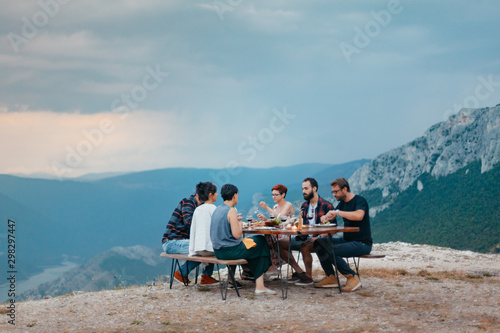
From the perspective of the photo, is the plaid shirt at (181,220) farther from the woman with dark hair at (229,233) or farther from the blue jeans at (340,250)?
the blue jeans at (340,250)

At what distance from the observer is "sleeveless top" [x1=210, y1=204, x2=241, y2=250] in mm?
6668

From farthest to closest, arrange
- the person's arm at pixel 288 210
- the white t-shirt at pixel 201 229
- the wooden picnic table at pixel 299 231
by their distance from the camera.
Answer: the person's arm at pixel 288 210 < the white t-shirt at pixel 201 229 < the wooden picnic table at pixel 299 231

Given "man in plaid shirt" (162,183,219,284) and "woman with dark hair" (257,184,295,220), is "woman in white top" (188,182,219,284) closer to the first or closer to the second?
"man in plaid shirt" (162,183,219,284)

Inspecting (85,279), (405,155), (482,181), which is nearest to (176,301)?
(482,181)

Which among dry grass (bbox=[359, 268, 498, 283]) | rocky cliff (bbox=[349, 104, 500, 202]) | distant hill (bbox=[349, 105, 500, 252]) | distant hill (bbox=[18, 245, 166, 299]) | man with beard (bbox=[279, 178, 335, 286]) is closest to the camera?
man with beard (bbox=[279, 178, 335, 286])

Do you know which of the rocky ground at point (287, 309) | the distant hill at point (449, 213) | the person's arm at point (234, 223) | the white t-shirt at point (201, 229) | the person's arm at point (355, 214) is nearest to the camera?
the rocky ground at point (287, 309)

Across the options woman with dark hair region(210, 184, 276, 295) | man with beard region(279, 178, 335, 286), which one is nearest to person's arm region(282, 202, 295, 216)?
man with beard region(279, 178, 335, 286)

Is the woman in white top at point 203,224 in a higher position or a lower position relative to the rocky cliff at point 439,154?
lower

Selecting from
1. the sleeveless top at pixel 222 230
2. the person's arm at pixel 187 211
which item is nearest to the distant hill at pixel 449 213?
the person's arm at pixel 187 211

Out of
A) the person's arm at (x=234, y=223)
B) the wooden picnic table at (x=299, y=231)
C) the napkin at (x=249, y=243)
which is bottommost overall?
the napkin at (x=249, y=243)

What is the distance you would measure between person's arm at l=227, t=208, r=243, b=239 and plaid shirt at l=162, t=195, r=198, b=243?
128cm

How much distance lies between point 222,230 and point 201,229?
56 cm

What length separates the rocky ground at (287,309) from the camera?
18.2 ft

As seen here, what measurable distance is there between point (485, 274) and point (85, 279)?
264ft
